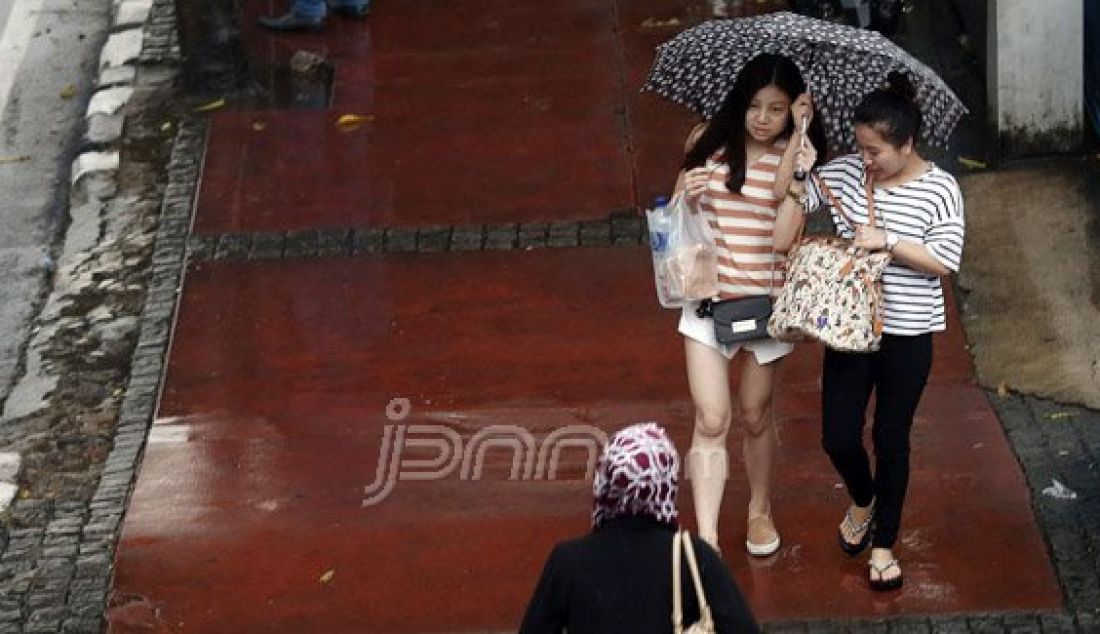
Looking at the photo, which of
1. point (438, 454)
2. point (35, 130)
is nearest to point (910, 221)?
point (438, 454)

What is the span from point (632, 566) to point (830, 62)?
2.23 metres

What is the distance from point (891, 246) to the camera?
732 centimetres

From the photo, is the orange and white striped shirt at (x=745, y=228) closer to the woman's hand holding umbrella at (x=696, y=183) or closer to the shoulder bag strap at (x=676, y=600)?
the woman's hand holding umbrella at (x=696, y=183)

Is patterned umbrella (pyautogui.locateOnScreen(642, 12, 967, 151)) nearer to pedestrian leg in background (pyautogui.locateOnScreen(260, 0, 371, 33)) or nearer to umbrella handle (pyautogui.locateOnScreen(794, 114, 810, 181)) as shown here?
umbrella handle (pyautogui.locateOnScreen(794, 114, 810, 181))

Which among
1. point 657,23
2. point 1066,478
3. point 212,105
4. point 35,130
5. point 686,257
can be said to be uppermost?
point 686,257

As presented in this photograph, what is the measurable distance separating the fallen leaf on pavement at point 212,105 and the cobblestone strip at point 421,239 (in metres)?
1.52

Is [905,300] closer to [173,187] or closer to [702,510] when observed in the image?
[702,510]

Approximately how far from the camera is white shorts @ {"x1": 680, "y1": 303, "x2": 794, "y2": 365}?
25.4ft

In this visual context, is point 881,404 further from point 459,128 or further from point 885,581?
point 459,128

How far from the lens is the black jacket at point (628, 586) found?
579 centimetres

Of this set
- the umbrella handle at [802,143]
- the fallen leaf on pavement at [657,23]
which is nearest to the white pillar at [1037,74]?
the fallen leaf on pavement at [657,23]

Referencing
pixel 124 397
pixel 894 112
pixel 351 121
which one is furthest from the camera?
pixel 351 121

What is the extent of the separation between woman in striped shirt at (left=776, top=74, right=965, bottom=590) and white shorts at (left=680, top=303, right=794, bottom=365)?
187mm

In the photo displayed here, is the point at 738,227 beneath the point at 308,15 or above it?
above
